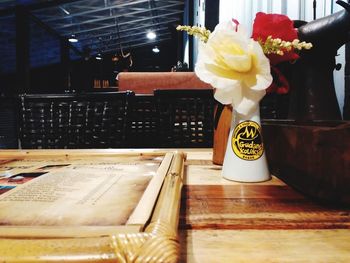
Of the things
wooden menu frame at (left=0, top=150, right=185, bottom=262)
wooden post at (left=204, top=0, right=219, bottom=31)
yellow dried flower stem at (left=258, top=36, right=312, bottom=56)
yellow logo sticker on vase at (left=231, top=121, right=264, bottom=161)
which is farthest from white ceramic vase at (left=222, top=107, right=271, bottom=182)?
wooden post at (left=204, top=0, right=219, bottom=31)

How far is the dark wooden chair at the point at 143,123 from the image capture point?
1729 mm

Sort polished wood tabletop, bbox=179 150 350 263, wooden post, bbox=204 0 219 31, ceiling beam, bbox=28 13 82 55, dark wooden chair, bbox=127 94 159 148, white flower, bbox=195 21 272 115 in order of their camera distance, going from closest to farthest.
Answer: polished wood tabletop, bbox=179 150 350 263, white flower, bbox=195 21 272 115, dark wooden chair, bbox=127 94 159 148, wooden post, bbox=204 0 219 31, ceiling beam, bbox=28 13 82 55

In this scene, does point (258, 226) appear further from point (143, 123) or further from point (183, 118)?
point (143, 123)

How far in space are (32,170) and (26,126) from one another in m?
0.93

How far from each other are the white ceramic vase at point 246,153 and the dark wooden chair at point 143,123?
917 mm

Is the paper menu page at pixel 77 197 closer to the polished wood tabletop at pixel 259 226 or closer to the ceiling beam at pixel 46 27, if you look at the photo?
the polished wood tabletop at pixel 259 226

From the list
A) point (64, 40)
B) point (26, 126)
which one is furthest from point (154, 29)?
point (26, 126)

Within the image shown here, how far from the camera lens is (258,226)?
1.59ft

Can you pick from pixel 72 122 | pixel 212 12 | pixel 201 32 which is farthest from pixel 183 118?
pixel 212 12

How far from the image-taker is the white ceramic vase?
782mm

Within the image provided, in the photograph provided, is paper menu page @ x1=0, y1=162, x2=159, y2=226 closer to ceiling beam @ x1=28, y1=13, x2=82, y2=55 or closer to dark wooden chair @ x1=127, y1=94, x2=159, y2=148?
dark wooden chair @ x1=127, y1=94, x2=159, y2=148

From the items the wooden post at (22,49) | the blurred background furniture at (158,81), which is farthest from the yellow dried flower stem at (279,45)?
the wooden post at (22,49)

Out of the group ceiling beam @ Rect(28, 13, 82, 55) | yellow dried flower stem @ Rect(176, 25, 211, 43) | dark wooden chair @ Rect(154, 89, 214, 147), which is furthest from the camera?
ceiling beam @ Rect(28, 13, 82, 55)

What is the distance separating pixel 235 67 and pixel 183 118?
0.81 meters
